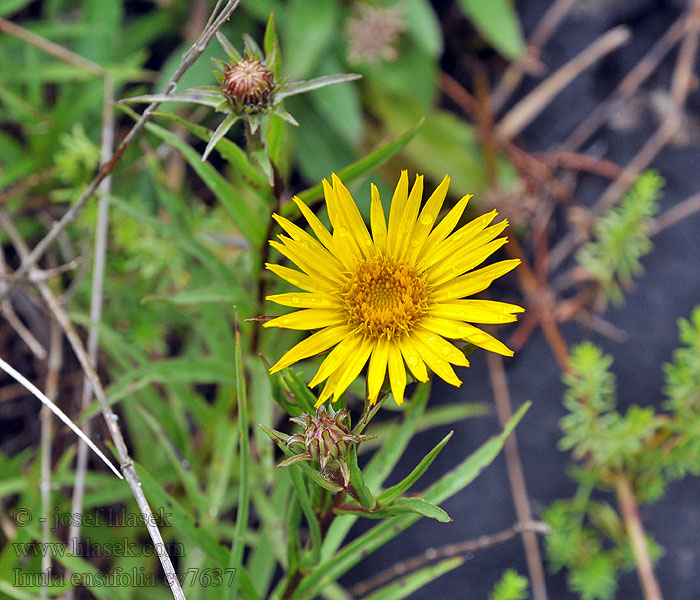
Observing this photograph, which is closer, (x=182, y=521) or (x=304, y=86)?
(x=304, y=86)

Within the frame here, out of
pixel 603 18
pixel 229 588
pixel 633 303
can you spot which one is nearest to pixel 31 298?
pixel 229 588

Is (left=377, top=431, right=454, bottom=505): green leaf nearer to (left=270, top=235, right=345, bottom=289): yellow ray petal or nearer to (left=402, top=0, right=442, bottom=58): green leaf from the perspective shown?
(left=270, top=235, right=345, bottom=289): yellow ray petal

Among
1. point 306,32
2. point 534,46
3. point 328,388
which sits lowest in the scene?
point 328,388

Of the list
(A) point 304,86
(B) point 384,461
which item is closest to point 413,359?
(B) point 384,461

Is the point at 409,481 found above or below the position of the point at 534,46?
below

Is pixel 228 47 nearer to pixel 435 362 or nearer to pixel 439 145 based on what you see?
pixel 435 362

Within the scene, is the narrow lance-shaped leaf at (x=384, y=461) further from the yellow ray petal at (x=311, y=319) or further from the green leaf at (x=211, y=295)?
the green leaf at (x=211, y=295)

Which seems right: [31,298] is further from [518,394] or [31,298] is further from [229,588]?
[518,394]
